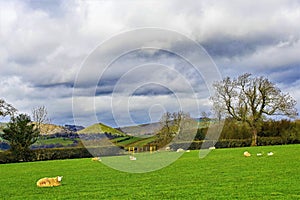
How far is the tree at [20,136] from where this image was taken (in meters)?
42.6

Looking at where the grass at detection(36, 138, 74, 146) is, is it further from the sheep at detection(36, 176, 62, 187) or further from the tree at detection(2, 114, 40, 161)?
Result: the sheep at detection(36, 176, 62, 187)

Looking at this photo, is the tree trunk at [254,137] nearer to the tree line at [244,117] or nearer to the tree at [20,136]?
the tree line at [244,117]

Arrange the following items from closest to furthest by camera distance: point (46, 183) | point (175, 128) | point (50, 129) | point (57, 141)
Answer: point (46, 183) → point (57, 141) → point (175, 128) → point (50, 129)

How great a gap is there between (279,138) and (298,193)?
152ft

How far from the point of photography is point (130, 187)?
13211 mm

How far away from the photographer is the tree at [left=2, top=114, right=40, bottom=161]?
42.6 metres

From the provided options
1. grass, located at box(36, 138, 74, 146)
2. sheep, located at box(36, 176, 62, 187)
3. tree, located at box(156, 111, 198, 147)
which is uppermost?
tree, located at box(156, 111, 198, 147)

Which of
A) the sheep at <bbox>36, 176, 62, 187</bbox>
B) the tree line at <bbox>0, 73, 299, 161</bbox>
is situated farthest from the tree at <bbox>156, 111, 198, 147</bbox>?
the sheep at <bbox>36, 176, 62, 187</bbox>

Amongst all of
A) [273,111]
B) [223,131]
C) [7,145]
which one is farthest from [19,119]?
[273,111]

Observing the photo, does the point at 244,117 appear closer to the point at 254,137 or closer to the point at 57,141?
the point at 254,137

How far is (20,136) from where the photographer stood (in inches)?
1699

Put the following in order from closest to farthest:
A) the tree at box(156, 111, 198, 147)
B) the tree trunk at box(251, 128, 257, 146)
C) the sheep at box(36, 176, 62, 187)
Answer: the sheep at box(36, 176, 62, 187) → the tree trunk at box(251, 128, 257, 146) → the tree at box(156, 111, 198, 147)

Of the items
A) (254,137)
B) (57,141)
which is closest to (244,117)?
(254,137)

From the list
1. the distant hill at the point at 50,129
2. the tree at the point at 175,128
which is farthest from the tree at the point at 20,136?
the tree at the point at 175,128
